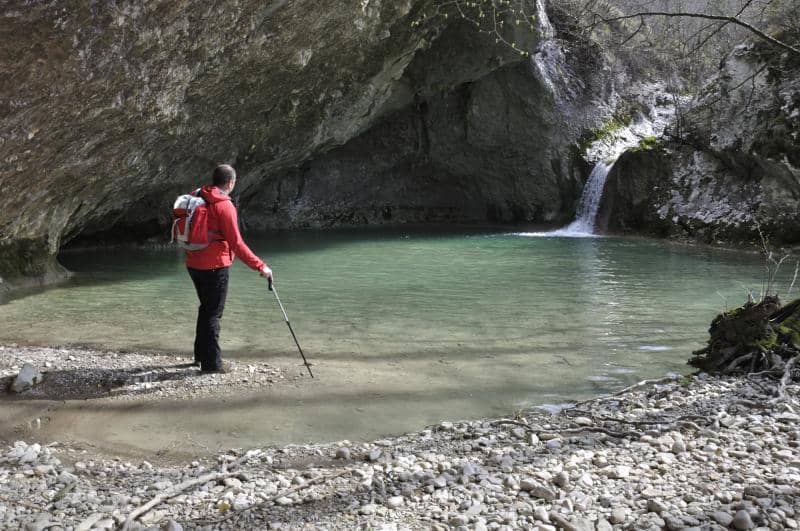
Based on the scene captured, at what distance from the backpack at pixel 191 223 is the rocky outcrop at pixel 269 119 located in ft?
11.1

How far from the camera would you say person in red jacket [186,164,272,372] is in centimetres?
549

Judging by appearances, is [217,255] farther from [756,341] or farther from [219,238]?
[756,341]

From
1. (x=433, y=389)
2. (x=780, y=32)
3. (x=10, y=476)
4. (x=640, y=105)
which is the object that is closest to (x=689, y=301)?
(x=433, y=389)

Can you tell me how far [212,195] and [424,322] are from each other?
11.8 ft

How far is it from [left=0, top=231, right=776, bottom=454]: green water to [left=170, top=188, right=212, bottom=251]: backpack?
1.45m

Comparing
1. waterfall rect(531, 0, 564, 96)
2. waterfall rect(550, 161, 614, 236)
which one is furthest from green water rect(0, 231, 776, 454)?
waterfall rect(531, 0, 564, 96)

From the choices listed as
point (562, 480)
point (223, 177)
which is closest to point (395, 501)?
point (562, 480)

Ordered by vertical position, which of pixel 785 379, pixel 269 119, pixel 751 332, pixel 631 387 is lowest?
pixel 631 387

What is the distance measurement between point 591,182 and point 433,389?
1923 cm

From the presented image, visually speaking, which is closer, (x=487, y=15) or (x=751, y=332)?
(x=751, y=332)

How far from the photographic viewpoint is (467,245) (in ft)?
61.6

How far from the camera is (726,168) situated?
18766 millimetres

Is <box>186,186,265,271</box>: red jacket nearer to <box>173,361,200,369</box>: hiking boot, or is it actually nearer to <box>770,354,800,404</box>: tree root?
<box>173,361,200,369</box>: hiking boot

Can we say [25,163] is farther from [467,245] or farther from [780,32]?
[780,32]
